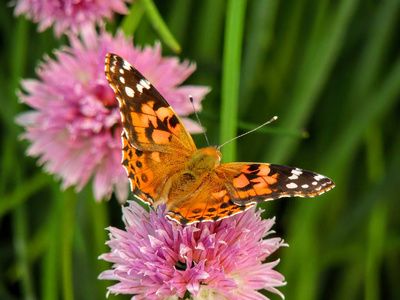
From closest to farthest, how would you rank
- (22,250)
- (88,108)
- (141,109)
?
(141,109) → (88,108) → (22,250)

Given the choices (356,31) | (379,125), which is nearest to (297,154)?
(379,125)

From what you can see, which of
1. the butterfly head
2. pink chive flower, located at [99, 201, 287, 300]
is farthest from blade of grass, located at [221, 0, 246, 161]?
pink chive flower, located at [99, 201, 287, 300]

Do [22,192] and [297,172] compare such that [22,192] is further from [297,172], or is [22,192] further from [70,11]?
[297,172]

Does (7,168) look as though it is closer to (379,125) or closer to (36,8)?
(36,8)

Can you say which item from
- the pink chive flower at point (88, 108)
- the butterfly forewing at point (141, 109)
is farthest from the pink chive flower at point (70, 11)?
the butterfly forewing at point (141, 109)

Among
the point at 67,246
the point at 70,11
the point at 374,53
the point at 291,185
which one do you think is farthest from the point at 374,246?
the point at 70,11

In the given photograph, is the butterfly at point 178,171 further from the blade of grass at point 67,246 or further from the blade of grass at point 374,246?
the blade of grass at point 374,246
